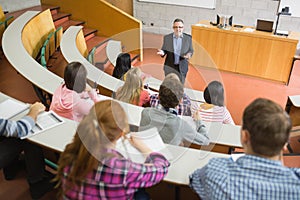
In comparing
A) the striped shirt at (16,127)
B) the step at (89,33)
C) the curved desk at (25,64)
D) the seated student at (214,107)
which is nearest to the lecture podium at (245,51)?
the step at (89,33)

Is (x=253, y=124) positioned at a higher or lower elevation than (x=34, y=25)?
higher

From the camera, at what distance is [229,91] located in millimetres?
5070

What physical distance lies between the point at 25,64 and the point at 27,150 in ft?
5.10

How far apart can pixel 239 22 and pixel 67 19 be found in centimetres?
412

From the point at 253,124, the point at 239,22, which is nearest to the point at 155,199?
the point at 253,124

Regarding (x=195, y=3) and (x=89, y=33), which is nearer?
(x=89, y=33)

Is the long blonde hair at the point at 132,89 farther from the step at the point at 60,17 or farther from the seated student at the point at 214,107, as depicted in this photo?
the step at the point at 60,17

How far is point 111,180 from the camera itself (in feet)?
4.06

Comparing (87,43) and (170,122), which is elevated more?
(170,122)

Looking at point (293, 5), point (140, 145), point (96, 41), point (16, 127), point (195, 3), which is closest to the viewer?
point (140, 145)

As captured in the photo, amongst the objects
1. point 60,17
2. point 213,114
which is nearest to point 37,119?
point 213,114

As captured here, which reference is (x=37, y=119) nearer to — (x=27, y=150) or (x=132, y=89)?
(x=27, y=150)

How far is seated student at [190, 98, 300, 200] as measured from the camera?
1146 millimetres

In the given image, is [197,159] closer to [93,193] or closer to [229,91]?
[93,193]
